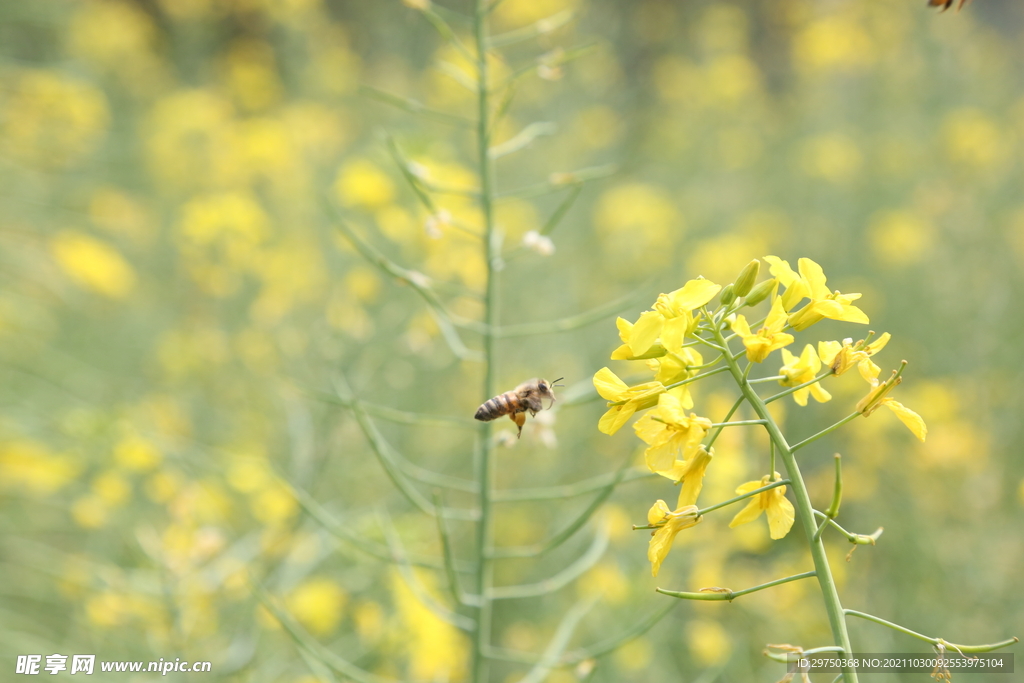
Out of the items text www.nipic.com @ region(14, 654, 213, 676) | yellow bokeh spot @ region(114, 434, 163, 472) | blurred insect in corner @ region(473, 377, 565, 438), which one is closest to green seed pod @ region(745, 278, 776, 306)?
blurred insect in corner @ region(473, 377, 565, 438)

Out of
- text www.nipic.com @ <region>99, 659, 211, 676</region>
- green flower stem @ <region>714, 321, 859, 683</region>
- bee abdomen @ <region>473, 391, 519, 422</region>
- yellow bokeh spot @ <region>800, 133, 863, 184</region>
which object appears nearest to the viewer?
green flower stem @ <region>714, 321, 859, 683</region>

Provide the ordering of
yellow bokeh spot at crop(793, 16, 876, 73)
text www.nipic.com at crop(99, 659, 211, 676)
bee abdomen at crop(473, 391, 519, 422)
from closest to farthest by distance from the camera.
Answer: bee abdomen at crop(473, 391, 519, 422) < text www.nipic.com at crop(99, 659, 211, 676) < yellow bokeh spot at crop(793, 16, 876, 73)

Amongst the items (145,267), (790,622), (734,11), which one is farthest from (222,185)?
(734,11)

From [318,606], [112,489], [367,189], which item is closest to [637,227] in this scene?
[367,189]

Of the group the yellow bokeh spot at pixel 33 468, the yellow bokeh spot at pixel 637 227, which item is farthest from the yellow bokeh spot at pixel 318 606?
the yellow bokeh spot at pixel 637 227

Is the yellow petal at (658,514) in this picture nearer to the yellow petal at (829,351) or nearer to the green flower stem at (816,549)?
the green flower stem at (816,549)

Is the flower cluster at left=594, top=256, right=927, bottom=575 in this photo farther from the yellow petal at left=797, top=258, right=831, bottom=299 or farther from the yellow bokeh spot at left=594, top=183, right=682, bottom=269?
the yellow bokeh spot at left=594, top=183, right=682, bottom=269

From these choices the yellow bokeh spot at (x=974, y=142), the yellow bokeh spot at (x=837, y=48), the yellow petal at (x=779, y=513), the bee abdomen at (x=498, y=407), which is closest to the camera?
the yellow petal at (x=779, y=513)
